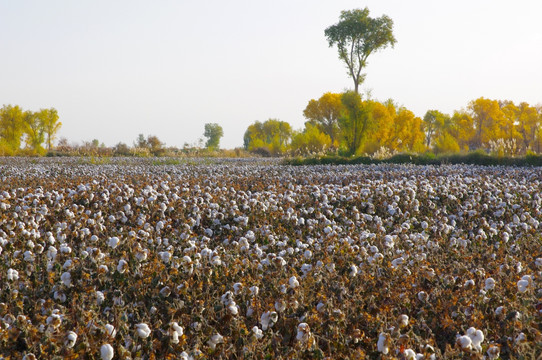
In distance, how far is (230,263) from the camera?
455cm

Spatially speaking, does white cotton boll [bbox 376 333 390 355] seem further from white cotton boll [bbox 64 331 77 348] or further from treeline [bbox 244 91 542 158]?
treeline [bbox 244 91 542 158]

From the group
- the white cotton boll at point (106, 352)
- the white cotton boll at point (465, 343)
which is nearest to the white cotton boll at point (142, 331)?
the white cotton boll at point (106, 352)

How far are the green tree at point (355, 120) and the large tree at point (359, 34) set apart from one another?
13395mm

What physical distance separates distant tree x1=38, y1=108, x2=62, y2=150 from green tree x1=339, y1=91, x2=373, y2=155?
30251 mm

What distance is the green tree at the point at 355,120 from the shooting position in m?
30.3

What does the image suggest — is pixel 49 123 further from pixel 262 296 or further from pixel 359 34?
pixel 262 296

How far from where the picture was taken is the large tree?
43375 mm

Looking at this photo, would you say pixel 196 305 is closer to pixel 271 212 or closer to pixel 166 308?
pixel 166 308

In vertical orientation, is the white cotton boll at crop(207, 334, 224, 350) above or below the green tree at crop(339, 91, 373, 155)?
below

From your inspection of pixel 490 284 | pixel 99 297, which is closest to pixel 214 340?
pixel 99 297

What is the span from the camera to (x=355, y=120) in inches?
1199

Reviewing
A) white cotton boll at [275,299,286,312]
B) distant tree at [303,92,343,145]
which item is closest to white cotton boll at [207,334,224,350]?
white cotton boll at [275,299,286,312]

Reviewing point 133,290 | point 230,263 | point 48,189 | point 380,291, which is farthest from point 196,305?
point 48,189

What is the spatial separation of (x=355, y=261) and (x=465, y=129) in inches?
2463
